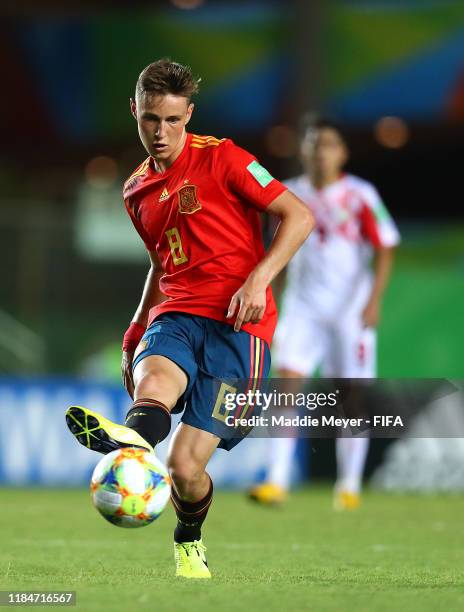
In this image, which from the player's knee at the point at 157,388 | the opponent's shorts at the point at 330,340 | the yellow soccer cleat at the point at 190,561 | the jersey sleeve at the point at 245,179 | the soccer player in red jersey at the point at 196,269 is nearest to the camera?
the player's knee at the point at 157,388

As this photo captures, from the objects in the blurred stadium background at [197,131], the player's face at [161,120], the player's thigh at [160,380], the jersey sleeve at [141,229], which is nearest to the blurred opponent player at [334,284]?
the blurred stadium background at [197,131]

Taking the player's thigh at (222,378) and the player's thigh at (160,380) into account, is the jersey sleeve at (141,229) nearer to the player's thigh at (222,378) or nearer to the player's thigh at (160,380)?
the player's thigh at (222,378)

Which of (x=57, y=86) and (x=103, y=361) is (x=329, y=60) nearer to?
(x=57, y=86)

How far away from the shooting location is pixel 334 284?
31.6 feet

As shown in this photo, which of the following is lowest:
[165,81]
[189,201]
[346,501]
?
[346,501]

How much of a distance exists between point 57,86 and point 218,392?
13.5 metres

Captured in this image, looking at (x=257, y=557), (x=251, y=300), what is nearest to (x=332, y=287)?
(x=257, y=557)

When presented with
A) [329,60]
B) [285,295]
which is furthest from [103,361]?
[329,60]

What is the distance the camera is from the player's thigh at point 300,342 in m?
9.38

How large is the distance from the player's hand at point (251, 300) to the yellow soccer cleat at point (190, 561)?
3.21 ft

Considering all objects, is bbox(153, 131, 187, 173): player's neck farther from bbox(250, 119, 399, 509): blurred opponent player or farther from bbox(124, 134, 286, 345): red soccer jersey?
bbox(250, 119, 399, 509): blurred opponent player

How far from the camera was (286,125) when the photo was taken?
695 inches

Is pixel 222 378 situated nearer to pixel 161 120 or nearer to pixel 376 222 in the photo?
pixel 161 120

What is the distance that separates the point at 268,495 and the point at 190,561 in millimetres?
3774
